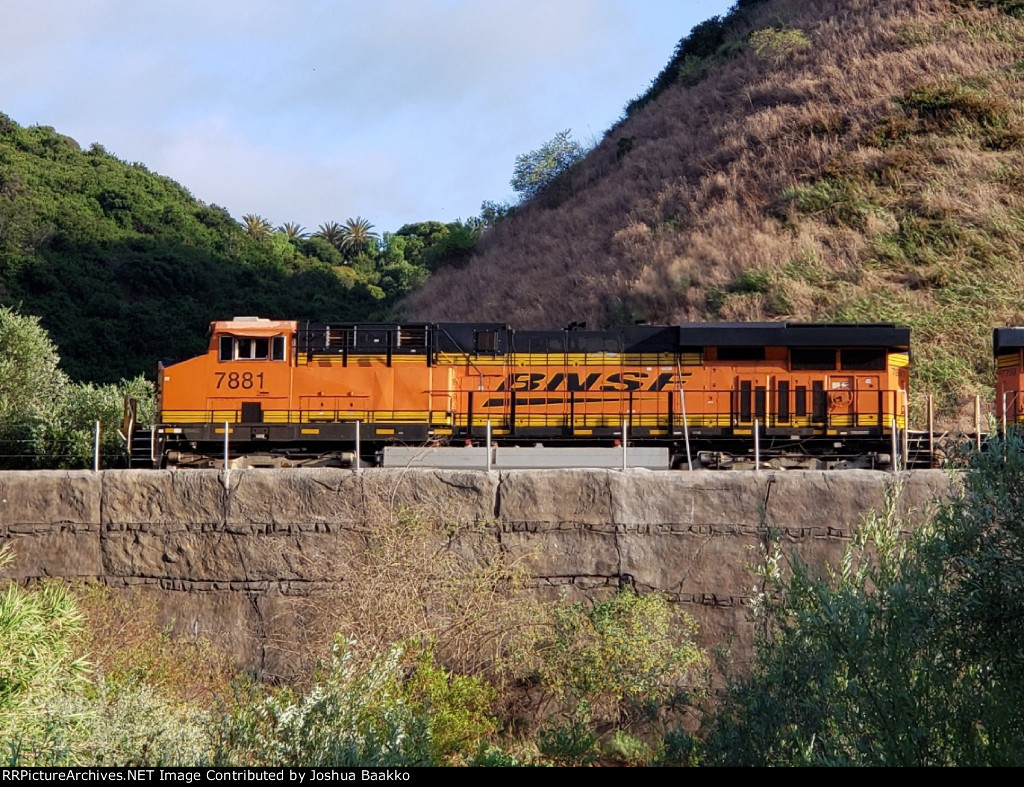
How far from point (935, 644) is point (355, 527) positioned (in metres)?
9.63

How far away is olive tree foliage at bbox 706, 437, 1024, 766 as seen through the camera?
8.62m

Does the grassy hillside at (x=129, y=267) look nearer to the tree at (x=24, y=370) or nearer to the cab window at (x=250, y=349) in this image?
the tree at (x=24, y=370)

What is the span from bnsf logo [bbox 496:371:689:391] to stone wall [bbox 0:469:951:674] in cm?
563

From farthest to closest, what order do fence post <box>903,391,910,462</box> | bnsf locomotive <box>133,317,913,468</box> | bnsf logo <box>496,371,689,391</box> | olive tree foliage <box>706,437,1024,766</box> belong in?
bnsf logo <box>496,371,689,391</box> < bnsf locomotive <box>133,317,913,468</box> < fence post <box>903,391,910,462</box> < olive tree foliage <box>706,437,1024,766</box>

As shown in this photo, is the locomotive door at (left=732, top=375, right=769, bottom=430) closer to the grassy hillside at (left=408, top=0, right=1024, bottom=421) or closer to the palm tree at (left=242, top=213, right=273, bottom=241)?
the grassy hillside at (left=408, top=0, right=1024, bottom=421)

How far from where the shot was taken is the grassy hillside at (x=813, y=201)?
3272 cm

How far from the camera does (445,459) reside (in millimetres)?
18922

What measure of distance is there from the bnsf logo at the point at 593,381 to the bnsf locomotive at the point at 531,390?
0.03m

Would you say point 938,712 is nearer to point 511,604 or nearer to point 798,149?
point 511,604

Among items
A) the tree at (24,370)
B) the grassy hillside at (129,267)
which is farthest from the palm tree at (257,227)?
the tree at (24,370)

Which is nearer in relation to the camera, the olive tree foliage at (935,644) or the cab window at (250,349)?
the olive tree foliage at (935,644)

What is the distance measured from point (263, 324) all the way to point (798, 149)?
88.1ft

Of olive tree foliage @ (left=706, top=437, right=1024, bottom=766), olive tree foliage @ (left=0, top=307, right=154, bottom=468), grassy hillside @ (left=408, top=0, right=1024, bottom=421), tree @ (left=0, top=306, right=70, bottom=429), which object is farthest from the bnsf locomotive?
olive tree foliage @ (left=706, top=437, right=1024, bottom=766)
